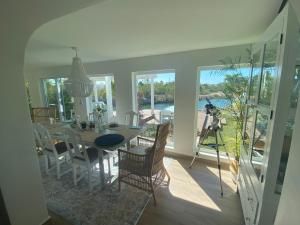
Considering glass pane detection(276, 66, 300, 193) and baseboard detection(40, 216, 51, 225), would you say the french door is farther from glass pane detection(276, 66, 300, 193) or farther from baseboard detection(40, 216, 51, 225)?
baseboard detection(40, 216, 51, 225)

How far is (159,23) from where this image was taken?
1.57 m

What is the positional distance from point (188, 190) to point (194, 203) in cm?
26

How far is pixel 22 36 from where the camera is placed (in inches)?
50.7

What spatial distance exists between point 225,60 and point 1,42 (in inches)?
117

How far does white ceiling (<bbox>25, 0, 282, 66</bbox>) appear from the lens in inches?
48.7

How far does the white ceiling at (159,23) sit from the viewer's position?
1.24 m

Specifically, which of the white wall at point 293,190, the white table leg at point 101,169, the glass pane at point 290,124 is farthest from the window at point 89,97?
the white wall at point 293,190

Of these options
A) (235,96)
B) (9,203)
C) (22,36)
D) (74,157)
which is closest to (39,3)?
(22,36)

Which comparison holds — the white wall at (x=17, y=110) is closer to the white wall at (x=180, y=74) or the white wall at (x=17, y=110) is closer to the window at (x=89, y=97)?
the white wall at (x=180, y=74)

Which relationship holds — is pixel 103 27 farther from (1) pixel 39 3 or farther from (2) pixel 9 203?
(2) pixel 9 203

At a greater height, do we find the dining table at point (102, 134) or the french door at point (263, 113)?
the french door at point (263, 113)


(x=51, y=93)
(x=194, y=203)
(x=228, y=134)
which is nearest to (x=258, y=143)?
(x=194, y=203)

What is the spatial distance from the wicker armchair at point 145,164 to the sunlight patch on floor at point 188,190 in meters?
0.31

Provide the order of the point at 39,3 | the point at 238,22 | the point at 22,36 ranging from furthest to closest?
the point at 238,22 → the point at 22,36 → the point at 39,3
